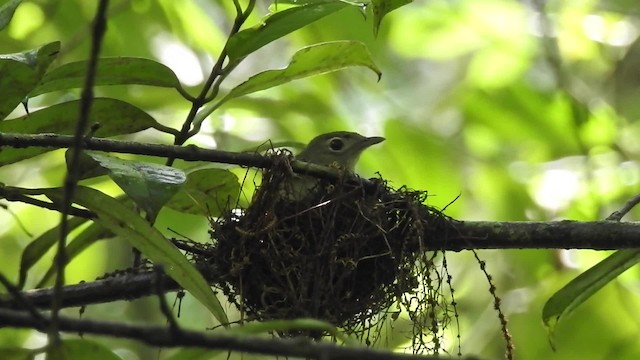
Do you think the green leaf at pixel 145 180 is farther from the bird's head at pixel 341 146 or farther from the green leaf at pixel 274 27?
the bird's head at pixel 341 146

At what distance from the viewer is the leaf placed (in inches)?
95.7

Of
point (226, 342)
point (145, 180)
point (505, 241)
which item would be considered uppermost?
point (505, 241)

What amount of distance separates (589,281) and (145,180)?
1.11 meters

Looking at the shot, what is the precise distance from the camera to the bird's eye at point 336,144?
3438 millimetres

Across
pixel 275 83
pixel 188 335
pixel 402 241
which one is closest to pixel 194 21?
pixel 275 83

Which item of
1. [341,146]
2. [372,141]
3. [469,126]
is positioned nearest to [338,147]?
[341,146]

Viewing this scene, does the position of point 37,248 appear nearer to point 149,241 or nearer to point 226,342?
point 149,241

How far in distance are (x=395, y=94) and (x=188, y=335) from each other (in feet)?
12.9

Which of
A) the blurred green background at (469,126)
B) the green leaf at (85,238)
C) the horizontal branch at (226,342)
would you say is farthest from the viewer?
the blurred green background at (469,126)

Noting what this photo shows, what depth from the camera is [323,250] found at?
8.14ft

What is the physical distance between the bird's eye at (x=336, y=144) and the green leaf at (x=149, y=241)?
63.4 inches

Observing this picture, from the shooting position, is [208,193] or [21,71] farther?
[208,193]

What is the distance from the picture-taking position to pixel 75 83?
7.48ft

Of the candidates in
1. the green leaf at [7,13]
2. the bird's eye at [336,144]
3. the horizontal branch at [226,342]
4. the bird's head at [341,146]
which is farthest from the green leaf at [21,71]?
the bird's eye at [336,144]
